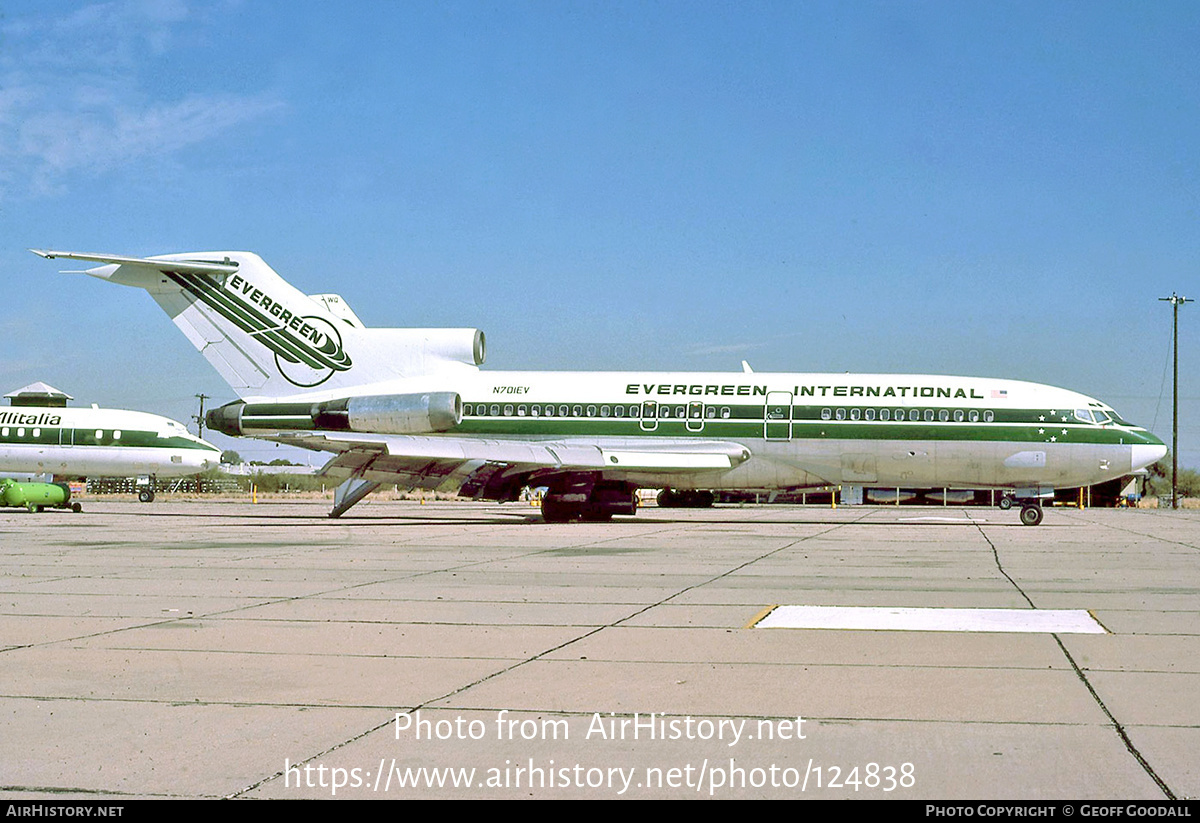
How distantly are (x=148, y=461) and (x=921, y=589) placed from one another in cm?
4331

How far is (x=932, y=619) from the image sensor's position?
10141mm

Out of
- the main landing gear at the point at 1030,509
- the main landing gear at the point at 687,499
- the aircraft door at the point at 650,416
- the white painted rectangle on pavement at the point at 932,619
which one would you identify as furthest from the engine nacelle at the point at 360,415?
the white painted rectangle on pavement at the point at 932,619

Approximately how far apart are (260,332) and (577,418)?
350 inches

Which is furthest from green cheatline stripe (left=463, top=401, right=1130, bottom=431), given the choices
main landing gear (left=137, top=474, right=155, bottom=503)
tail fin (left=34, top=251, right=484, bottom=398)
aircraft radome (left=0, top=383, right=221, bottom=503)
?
main landing gear (left=137, top=474, right=155, bottom=503)

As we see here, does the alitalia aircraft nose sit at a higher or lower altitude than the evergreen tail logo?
lower

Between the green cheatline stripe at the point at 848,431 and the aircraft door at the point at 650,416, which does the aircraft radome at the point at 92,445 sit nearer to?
the green cheatline stripe at the point at 848,431

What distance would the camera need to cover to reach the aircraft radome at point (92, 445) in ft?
162

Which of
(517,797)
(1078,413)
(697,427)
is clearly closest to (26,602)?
(517,797)

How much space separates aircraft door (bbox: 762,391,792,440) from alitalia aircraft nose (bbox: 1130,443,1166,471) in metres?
8.25

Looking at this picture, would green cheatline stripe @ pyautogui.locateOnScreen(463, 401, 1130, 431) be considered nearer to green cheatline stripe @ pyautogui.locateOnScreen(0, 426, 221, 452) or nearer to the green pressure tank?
the green pressure tank

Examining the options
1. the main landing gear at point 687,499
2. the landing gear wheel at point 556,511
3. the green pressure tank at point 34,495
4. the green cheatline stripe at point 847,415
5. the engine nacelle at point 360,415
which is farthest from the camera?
the main landing gear at point 687,499

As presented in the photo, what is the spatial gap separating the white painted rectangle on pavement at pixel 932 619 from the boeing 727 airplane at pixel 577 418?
18.1m

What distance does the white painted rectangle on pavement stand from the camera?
31.6 ft
